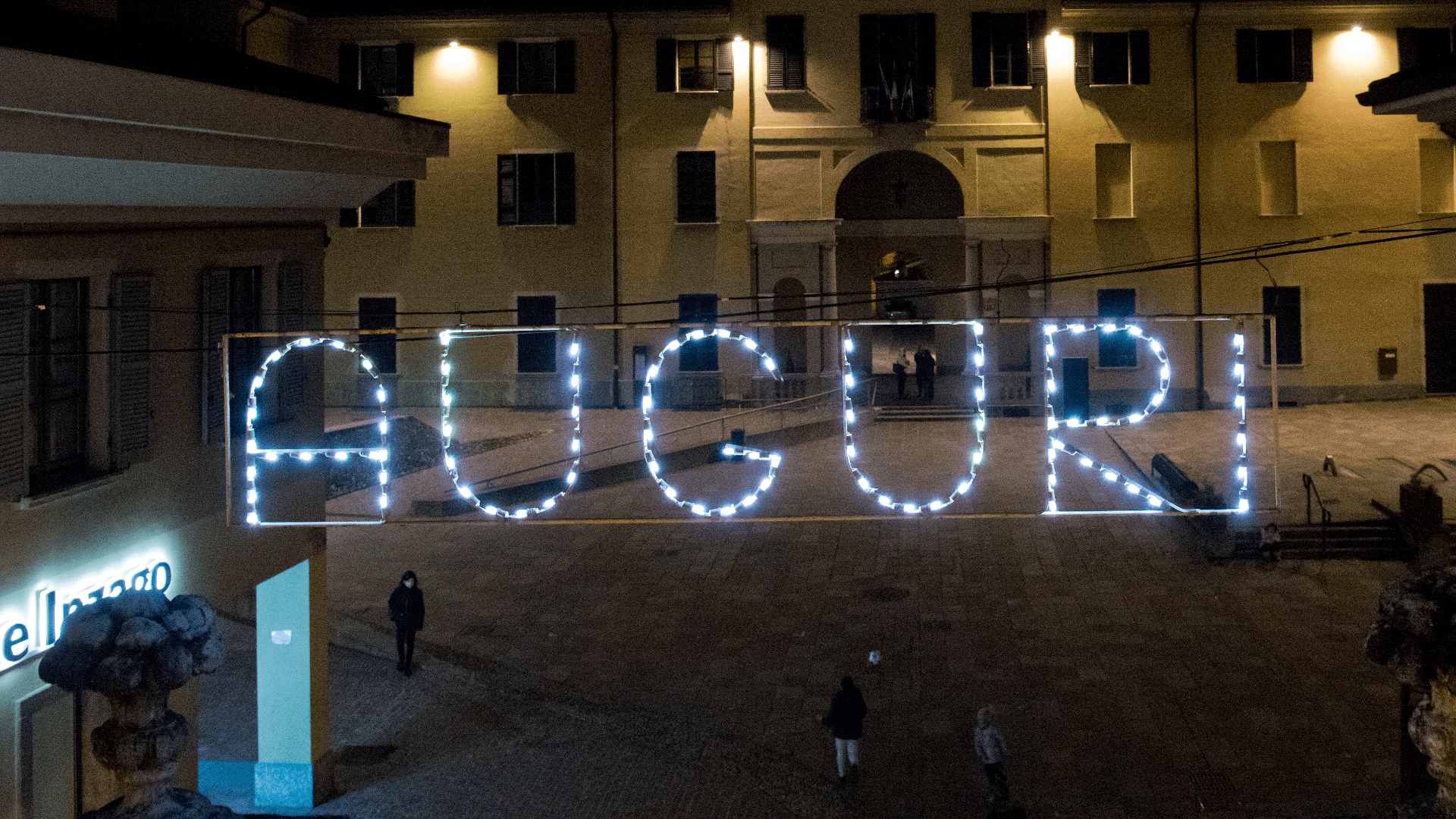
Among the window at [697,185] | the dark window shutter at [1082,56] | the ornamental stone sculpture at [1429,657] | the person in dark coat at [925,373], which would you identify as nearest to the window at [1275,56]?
the dark window shutter at [1082,56]

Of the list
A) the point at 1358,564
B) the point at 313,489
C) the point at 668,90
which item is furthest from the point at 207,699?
the point at 668,90

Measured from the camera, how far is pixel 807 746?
15.0 metres

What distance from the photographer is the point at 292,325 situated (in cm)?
1379

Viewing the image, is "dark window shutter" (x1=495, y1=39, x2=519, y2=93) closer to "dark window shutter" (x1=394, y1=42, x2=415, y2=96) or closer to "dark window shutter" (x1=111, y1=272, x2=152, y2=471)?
"dark window shutter" (x1=394, y1=42, x2=415, y2=96)

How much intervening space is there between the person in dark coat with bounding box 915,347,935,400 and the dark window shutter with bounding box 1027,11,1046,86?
25.4 feet

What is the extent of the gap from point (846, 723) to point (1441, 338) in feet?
89.9

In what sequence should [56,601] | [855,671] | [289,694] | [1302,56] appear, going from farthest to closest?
[1302,56] < [855,671] < [289,694] < [56,601]

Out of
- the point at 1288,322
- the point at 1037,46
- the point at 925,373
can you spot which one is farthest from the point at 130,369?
the point at 1288,322

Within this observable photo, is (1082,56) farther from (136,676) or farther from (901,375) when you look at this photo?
(136,676)

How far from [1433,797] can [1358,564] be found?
47.3ft

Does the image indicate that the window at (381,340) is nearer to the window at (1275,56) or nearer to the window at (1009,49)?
the window at (1009,49)

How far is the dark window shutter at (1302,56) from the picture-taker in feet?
113

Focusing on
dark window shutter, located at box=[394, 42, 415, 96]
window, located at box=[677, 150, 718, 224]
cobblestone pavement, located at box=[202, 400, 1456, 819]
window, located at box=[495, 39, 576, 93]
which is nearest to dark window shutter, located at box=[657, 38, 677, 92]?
window, located at box=[677, 150, 718, 224]

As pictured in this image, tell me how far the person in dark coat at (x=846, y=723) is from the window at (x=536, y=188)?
23.6 metres
